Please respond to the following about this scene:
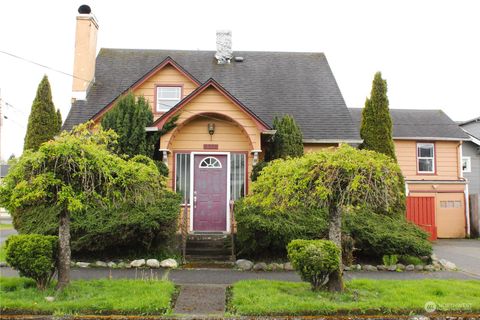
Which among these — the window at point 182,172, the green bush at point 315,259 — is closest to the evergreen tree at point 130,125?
the window at point 182,172

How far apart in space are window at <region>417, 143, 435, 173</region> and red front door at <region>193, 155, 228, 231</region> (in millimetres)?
11024

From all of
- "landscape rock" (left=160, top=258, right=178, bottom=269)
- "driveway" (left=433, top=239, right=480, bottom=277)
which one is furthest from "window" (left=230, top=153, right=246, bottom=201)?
"driveway" (left=433, top=239, right=480, bottom=277)

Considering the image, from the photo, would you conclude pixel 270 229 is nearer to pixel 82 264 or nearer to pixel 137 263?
pixel 137 263

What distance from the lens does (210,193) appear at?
43.5 feet

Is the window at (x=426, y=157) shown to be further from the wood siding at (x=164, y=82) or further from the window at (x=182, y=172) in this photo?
the window at (x=182, y=172)

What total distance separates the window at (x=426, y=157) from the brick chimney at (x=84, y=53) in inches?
608

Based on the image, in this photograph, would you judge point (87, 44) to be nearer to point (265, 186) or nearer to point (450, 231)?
point (265, 186)

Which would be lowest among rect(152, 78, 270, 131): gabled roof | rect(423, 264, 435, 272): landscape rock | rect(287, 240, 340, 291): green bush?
rect(423, 264, 435, 272): landscape rock

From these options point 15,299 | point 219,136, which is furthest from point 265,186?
point 219,136

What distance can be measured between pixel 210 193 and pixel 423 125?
13.0 metres

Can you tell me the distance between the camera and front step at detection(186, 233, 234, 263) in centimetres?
1071

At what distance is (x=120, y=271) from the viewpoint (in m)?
9.46

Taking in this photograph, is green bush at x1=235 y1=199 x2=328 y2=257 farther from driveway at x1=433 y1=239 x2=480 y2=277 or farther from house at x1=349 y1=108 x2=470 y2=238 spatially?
house at x1=349 y1=108 x2=470 y2=238

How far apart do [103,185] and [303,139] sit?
8331mm
